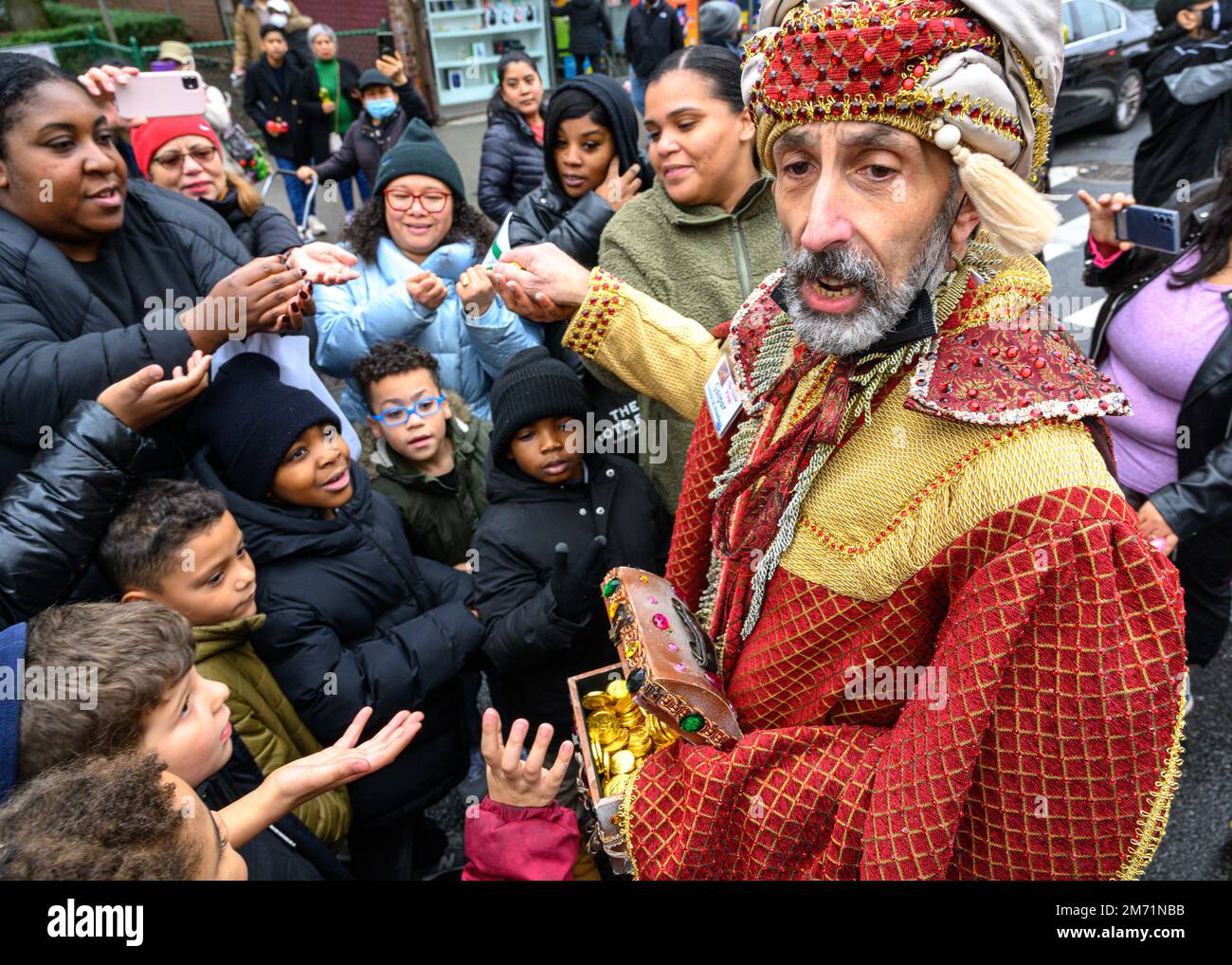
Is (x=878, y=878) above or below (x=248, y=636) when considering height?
above

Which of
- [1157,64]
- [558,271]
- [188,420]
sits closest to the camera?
[558,271]

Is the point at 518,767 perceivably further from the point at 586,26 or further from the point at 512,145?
the point at 586,26

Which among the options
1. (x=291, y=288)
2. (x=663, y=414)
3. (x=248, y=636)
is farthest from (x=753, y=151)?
(x=248, y=636)

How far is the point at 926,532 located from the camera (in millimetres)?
1368

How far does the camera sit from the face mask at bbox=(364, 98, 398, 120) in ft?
23.4

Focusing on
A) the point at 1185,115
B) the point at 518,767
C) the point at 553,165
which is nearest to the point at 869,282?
the point at 518,767

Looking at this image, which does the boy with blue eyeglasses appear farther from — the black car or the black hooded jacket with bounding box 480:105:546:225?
the black car

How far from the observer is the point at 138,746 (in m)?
1.61

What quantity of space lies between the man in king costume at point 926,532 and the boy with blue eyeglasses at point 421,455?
1.79m

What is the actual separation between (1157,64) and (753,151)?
476cm

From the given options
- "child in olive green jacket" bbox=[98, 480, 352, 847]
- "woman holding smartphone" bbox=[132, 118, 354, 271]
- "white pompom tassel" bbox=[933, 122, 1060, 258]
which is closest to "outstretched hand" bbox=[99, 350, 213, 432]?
"child in olive green jacket" bbox=[98, 480, 352, 847]

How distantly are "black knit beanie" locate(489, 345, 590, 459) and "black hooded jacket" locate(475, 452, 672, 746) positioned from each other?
13 centimetres

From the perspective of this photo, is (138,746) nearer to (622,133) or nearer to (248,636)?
(248,636)

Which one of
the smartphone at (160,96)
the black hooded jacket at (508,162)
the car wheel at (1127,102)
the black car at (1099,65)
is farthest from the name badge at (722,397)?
the car wheel at (1127,102)
